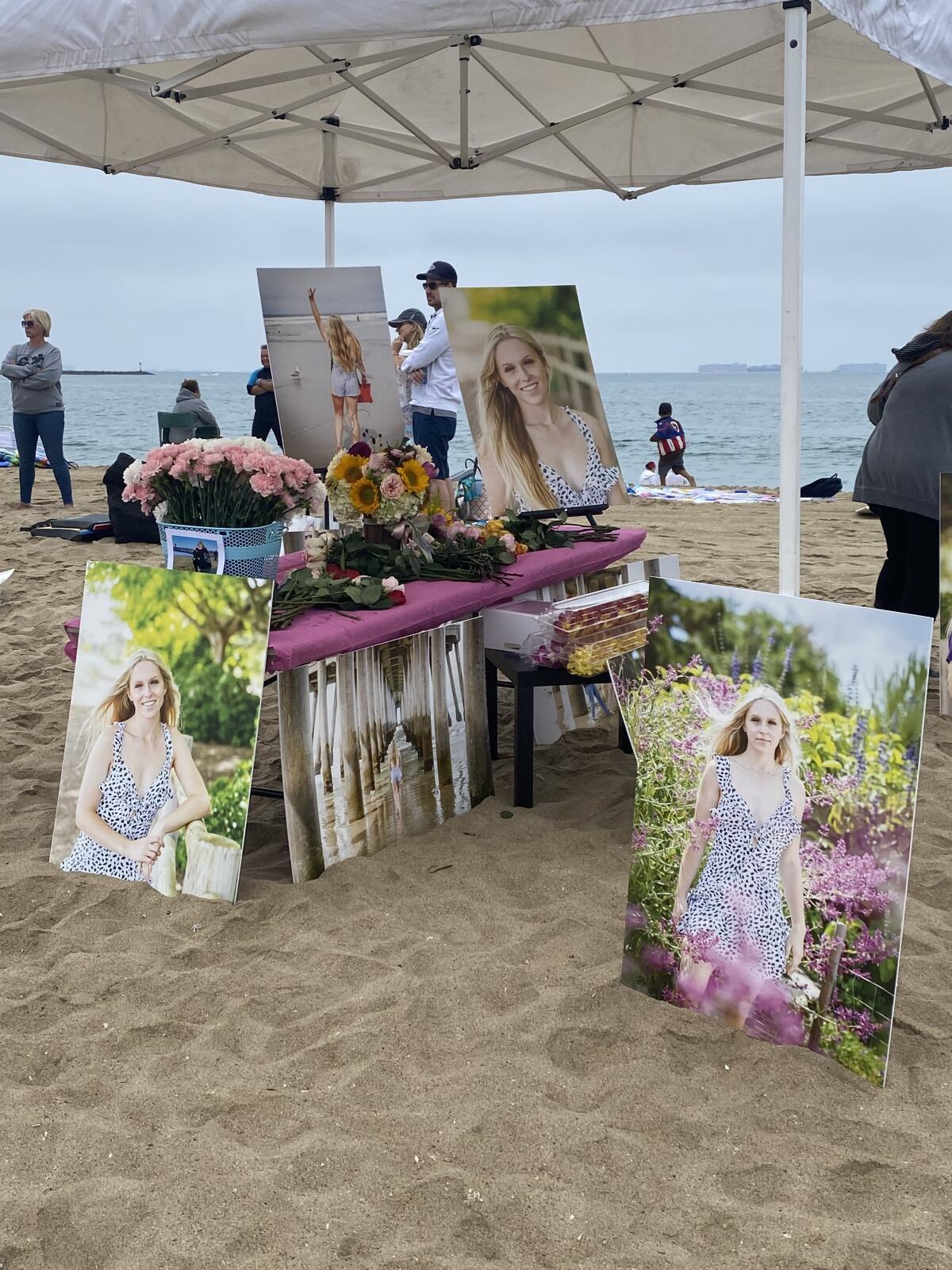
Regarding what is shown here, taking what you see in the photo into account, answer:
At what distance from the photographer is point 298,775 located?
2.62 m

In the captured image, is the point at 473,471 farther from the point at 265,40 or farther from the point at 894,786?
the point at 894,786

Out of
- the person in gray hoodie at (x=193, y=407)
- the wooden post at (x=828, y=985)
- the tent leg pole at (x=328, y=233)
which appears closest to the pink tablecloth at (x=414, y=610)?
the wooden post at (x=828, y=985)

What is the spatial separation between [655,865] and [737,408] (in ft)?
174

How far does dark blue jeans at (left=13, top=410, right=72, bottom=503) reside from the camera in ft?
27.6

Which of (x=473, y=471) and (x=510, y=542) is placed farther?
(x=473, y=471)

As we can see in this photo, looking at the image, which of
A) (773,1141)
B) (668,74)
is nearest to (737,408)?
(668,74)

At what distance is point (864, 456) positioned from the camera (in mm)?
4234

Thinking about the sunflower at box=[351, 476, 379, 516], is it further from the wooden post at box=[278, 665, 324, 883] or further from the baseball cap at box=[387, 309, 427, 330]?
the baseball cap at box=[387, 309, 427, 330]

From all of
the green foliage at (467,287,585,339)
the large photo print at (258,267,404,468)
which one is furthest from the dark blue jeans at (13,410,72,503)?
the green foliage at (467,287,585,339)

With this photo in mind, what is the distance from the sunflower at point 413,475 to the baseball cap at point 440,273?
9.35 ft

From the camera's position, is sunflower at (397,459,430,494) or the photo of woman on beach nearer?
sunflower at (397,459,430,494)

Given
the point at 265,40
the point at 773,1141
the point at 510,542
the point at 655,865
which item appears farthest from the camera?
the point at 510,542

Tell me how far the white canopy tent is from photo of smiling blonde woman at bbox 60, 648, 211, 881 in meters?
1.99

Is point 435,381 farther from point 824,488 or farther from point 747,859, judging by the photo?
point 824,488
